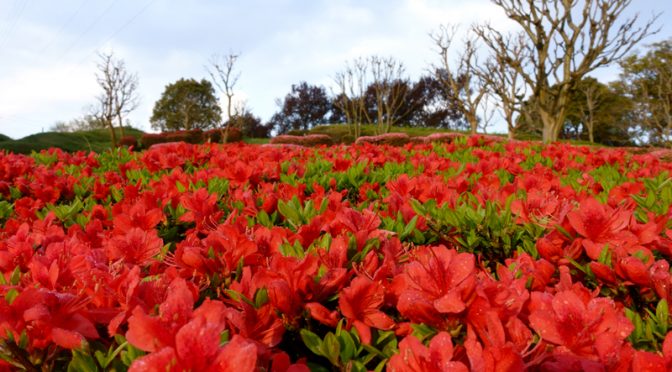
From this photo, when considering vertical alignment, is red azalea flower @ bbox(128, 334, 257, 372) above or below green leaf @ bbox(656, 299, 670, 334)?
above

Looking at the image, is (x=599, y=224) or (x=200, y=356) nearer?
(x=200, y=356)

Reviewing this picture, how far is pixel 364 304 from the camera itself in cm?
107

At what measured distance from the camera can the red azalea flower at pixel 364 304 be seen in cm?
104

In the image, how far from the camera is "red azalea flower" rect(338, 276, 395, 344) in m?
1.04

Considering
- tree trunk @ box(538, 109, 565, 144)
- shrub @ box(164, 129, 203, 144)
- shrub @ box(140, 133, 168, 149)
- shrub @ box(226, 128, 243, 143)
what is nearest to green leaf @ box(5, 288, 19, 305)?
tree trunk @ box(538, 109, 565, 144)

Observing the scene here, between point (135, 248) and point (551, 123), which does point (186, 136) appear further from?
point (135, 248)

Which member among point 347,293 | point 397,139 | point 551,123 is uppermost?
point 551,123

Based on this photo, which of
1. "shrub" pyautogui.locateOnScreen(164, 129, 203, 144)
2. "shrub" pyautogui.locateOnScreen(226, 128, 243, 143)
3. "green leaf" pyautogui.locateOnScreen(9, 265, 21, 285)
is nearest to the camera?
"green leaf" pyautogui.locateOnScreen(9, 265, 21, 285)

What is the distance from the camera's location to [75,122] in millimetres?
59844

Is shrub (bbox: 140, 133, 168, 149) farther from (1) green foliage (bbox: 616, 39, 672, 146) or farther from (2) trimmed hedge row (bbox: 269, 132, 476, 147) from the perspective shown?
(1) green foliage (bbox: 616, 39, 672, 146)

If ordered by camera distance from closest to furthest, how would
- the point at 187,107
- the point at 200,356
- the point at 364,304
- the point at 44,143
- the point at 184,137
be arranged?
the point at 200,356 < the point at 364,304 < the point at 44,143 < the point at 184,137 < the point at 187,107

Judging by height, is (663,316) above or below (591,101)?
below

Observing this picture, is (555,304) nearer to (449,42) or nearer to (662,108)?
(449,42)

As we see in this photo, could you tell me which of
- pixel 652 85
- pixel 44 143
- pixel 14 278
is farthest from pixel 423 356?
pixel 652 85
